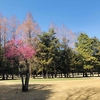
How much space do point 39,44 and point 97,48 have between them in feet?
51.8

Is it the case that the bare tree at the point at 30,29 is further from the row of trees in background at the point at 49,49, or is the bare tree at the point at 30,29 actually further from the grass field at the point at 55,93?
the grass field at the point at 55,93

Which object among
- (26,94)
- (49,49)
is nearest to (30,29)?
(49,49)

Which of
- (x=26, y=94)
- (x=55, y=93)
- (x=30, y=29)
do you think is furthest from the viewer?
(x=30, y=29)

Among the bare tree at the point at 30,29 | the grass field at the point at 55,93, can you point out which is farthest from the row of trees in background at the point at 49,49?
the grass field at the point at 55,93

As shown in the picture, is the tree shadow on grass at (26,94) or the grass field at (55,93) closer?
the grass field at (55,93)

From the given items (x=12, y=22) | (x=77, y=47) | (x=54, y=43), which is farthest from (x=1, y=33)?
(x=77, y=47)

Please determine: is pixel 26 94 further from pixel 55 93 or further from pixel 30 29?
pixel 30 29

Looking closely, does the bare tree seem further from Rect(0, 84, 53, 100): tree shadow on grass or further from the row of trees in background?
Rect(0, 84, 53, 100): tree shadow on grass

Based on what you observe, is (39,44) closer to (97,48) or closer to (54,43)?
(54,43)

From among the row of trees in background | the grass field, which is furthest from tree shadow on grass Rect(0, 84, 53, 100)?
the row of trees in background

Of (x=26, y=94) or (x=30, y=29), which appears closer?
(x=26, y=94)

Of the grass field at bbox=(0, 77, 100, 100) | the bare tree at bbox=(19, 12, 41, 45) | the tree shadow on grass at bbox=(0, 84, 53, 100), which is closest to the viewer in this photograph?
the grass field at bbox=(0, 77, 100, 100)

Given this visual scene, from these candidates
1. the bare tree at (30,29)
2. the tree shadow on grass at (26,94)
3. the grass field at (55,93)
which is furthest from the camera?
the bare tree at (30,29)

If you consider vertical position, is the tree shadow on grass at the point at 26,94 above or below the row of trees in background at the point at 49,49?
below
